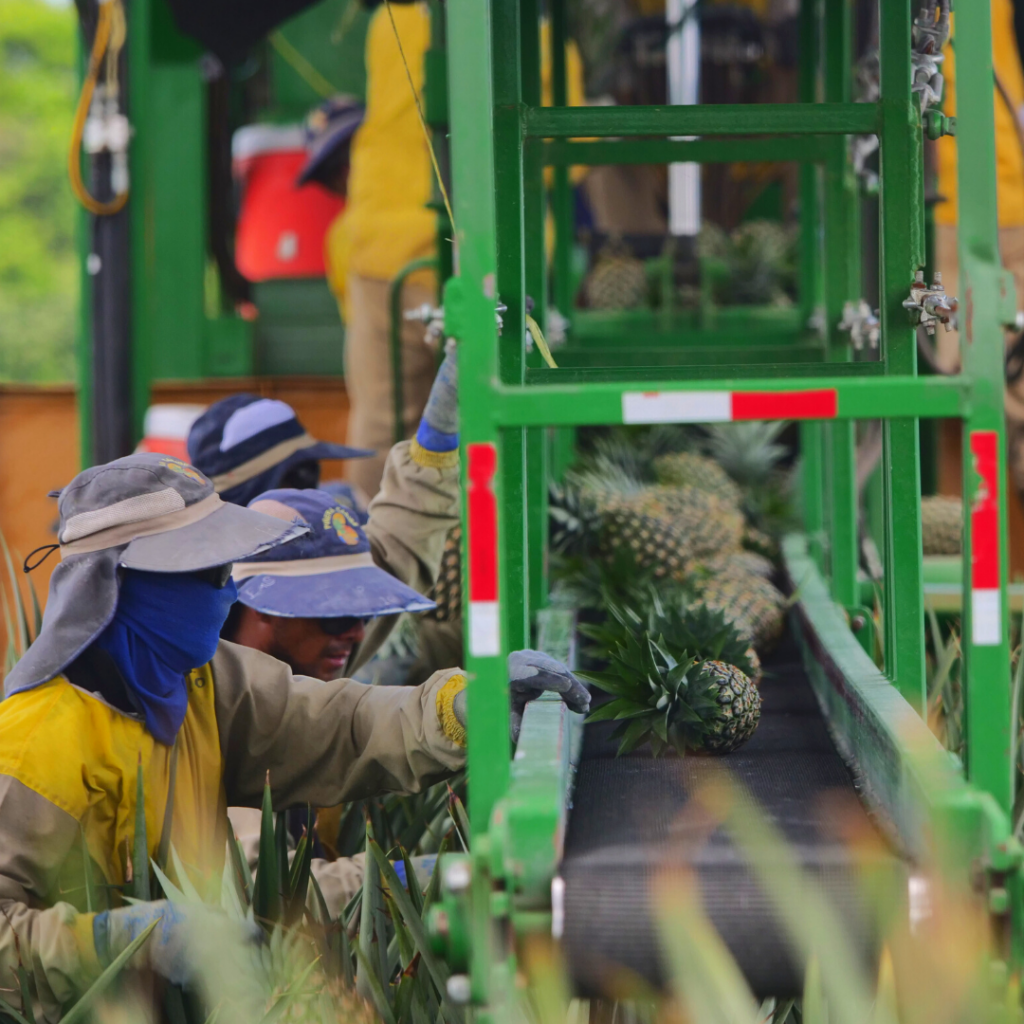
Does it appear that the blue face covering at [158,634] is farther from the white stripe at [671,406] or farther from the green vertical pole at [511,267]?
the white stripe at [671,406]

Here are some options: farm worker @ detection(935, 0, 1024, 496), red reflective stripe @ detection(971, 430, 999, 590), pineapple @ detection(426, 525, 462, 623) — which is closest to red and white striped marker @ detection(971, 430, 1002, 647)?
red reflective stripe @ detection(971, 430, 999, 590)

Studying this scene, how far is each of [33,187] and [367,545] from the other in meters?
31.7

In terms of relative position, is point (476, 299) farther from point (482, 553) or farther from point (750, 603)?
point (750, 603)

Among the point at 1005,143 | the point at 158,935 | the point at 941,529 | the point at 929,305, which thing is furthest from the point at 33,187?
the point at 158,935

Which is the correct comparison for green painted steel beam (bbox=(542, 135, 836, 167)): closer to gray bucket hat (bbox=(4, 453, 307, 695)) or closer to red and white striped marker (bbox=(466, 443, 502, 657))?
gray bucket hat (bbox=(4, 453, 307, 695))

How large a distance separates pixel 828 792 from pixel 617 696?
1.88 feet

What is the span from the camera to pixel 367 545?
301 cm

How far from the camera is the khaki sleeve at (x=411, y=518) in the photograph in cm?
325

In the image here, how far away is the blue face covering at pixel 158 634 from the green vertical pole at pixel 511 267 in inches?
26.1

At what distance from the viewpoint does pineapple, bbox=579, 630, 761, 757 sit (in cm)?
248

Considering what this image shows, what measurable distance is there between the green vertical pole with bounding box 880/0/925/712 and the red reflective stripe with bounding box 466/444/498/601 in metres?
0.99

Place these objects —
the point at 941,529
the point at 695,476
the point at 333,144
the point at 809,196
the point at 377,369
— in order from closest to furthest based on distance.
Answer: the point at 941,529
the point at 695,476
the point at 809,196
the point at 377,369
the point at 333,144

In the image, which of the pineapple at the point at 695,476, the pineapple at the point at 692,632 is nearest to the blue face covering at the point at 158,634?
the pineapple at the point at 692,632

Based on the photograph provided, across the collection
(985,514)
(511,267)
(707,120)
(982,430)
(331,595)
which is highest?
(707,120)
